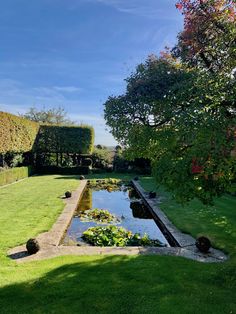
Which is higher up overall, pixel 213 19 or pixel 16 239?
pixel 213 19

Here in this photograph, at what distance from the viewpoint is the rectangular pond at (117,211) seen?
1019 centimetres

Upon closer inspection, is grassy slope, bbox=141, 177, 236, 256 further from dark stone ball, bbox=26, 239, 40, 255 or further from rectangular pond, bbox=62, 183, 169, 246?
dark stone ball, bbox=26, 239, 40, 255

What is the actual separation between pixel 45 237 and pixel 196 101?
5.36m

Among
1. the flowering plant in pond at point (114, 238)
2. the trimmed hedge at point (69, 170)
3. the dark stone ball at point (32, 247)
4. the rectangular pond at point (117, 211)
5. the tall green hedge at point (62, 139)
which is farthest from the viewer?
the tall green hedge at point (62, 139)

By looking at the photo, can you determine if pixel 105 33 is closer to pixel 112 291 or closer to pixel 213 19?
pixel 213 19

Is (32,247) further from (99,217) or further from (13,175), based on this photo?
(13,175)

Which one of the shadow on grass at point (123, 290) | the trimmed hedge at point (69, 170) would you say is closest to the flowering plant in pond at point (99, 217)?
the shadow on grass at point (123, 290)

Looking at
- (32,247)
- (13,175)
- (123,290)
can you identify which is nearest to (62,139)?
(13,175)

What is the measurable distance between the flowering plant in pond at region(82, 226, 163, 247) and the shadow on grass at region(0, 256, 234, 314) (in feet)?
7.33

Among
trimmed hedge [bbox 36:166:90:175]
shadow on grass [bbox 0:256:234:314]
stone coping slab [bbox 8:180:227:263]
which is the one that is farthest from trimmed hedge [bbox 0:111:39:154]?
shadow on grass [bbox 0:256:234:314]

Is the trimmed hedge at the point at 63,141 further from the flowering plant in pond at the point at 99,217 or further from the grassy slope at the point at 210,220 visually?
the flowering plant in pond at the point at 99,217

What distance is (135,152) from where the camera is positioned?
877 cm

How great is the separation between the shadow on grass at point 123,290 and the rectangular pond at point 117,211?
2.96m

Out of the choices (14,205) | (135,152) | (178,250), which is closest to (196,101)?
(135,152)
